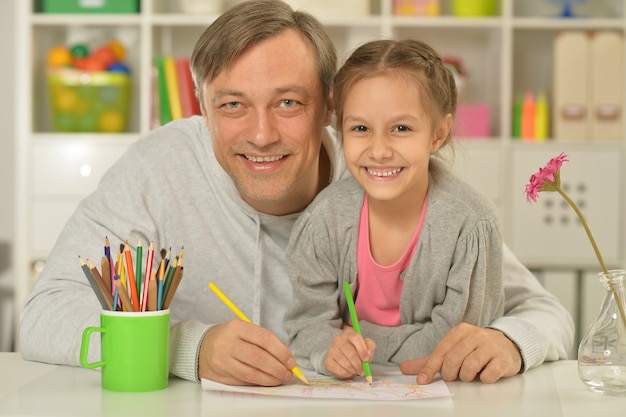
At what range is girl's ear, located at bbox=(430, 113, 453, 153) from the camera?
1330 millimetres

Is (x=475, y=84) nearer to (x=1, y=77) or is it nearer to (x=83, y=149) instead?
(x=83, y=149)

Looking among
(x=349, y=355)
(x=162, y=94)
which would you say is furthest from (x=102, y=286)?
(x=162, y=94)

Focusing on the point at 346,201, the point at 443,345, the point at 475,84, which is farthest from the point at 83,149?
the point at 443,345

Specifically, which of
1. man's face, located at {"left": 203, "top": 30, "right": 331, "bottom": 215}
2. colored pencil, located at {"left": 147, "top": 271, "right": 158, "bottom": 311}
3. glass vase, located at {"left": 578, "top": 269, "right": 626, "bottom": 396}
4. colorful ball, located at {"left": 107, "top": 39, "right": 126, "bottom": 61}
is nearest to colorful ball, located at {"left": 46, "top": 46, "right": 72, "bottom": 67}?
colorful ball, located at {"left": 107, "top": 39, "right": 126, "bottom": 61}

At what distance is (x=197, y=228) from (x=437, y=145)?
413 millimetres

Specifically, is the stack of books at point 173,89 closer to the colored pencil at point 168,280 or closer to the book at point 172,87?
the book at point 172,87

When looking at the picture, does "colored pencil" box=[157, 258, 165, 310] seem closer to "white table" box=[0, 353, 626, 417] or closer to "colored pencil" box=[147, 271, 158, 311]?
"colored pencil" box=[147, 271, 158, 311]

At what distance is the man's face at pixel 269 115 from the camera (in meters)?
1.33

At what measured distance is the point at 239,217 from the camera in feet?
4.88

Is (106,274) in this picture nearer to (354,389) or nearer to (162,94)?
(354,389)

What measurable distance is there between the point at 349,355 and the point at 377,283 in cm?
20

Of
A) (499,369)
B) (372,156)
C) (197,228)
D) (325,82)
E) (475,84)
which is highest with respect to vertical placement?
(475,84)

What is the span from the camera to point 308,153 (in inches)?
55.6

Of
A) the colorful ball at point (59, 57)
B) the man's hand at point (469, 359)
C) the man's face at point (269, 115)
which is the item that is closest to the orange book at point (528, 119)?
the colorful ball at point (59, 57)
